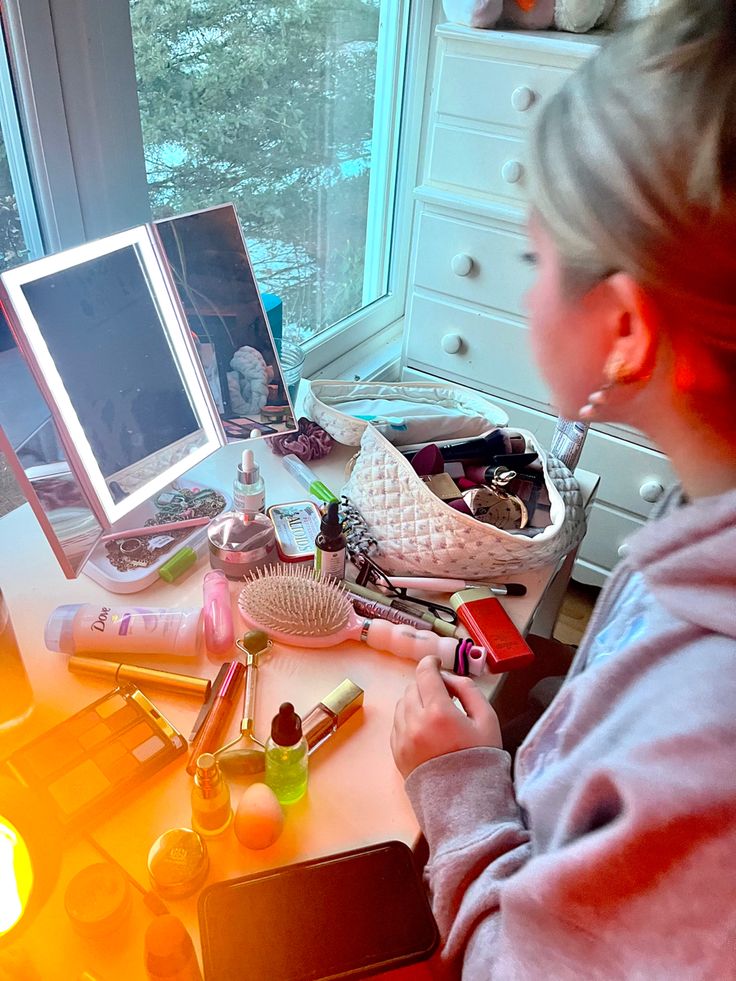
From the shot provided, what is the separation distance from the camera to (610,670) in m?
0.53

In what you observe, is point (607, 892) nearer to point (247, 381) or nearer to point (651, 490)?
point (247, 381)

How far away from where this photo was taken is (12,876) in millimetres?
501

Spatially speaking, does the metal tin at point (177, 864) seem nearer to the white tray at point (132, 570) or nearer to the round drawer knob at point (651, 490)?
the white tray at point (132, 570)

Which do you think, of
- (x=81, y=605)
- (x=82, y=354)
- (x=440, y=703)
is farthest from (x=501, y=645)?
(x=82, y=354)

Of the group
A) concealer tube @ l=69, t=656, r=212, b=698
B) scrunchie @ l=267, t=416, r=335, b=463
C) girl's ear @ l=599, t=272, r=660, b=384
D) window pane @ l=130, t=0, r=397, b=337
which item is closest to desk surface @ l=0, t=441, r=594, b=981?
concealer tube @ l=69, t=656, r=212, b=698

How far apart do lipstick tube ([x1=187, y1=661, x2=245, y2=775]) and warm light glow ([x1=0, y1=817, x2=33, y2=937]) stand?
144 millimetres

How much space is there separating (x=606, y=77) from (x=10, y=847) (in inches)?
23.4

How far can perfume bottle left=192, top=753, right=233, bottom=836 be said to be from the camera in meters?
0.58

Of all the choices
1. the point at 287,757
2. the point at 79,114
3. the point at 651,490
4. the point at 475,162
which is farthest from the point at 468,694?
the point at 475,162

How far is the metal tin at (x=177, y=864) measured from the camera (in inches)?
21.7

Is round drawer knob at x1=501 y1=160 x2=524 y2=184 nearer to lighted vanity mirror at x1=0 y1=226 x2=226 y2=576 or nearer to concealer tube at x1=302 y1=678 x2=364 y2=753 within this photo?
lighted vanity mirror at x1=0 y1=226 x2=226 y2=576

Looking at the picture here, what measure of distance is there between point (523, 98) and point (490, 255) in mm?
263

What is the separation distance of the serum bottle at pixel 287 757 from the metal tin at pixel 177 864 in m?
0.07

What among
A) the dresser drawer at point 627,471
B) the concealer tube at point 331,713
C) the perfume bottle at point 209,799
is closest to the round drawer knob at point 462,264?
the dresser drawer at point 627,471
